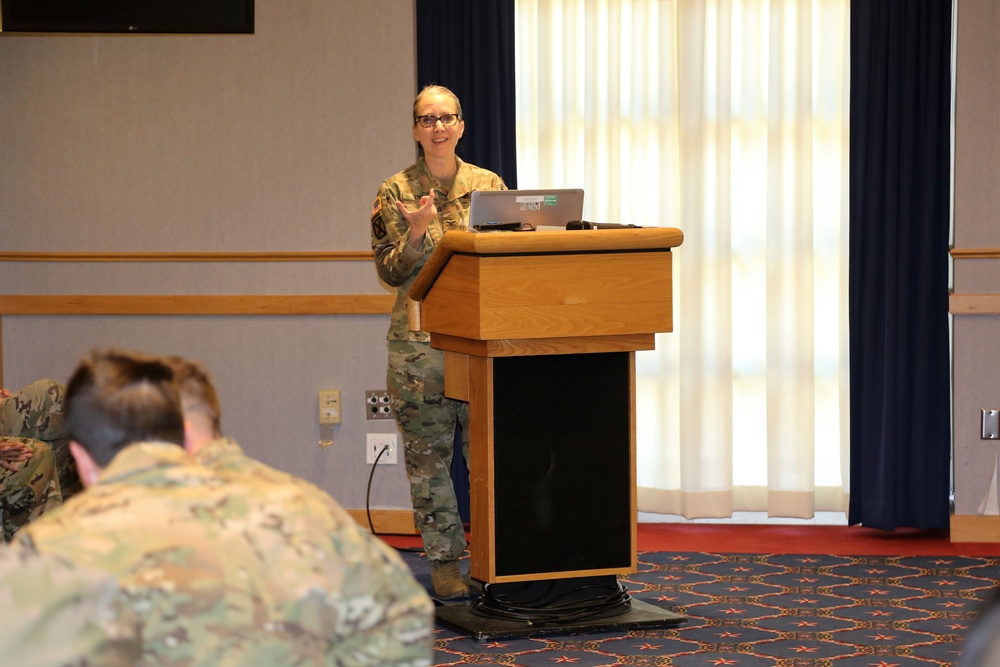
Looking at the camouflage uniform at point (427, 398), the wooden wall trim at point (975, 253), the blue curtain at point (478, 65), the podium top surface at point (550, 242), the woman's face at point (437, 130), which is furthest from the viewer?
the blue curtain at point (478, 65)

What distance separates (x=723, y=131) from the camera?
5746 millimetres

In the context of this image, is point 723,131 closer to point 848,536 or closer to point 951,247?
point 951,247

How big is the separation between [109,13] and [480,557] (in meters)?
3.04

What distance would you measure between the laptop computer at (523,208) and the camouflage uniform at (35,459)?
4.82ft

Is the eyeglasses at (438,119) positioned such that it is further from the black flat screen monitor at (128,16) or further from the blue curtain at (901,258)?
the blue curtain at (901,258)

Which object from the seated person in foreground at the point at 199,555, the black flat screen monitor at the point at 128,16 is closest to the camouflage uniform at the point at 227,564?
the seated person in foreground at the point at 199,555

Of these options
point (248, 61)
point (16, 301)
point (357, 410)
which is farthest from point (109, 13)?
point (357, 410)

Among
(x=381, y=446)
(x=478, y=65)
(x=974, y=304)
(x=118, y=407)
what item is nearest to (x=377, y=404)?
(x=381, y=446)

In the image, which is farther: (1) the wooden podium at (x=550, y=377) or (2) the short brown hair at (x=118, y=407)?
(1) the wooden podium at (x=550, y=377)

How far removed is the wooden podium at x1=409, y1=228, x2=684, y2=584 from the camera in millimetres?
3846

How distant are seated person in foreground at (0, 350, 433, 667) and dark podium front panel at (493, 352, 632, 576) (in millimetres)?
2317

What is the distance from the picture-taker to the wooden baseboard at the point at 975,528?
5.45 meters

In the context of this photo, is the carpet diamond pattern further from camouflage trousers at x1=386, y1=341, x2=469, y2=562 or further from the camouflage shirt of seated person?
the camouflage shirt of seated person

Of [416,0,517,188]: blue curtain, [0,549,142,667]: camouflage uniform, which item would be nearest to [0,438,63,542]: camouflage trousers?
[416,0,517,188]: blue curtain
